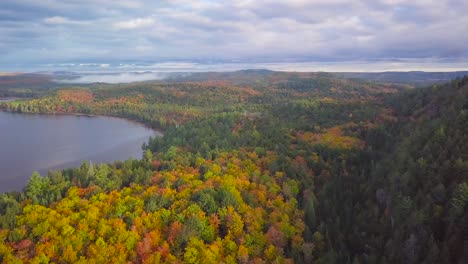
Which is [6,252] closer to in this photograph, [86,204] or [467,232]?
[86,204]

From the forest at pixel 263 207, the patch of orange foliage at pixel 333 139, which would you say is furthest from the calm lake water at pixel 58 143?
the patch of orange foliage at pixel 333 139

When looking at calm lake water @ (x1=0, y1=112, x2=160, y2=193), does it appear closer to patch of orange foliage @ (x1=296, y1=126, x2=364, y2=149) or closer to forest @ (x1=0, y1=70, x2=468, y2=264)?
forest @ (x1=0, y1=70, x2=468, y2=264)

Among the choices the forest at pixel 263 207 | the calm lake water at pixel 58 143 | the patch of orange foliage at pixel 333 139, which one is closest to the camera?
the forest at pixel 263 207

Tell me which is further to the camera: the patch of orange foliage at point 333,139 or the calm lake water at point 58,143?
the calm lake water at point 58,143

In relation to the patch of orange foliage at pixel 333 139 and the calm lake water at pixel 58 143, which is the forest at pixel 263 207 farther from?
the calm lake water at pixel 58 143

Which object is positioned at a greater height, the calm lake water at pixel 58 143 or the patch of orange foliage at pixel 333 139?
the patch of orange foliage at pixel 333 139

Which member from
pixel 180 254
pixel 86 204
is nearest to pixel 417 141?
pixel 180 254

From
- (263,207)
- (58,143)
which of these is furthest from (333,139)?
(58,143)

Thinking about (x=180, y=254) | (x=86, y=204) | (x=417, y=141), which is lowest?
(x=180, y=254)
